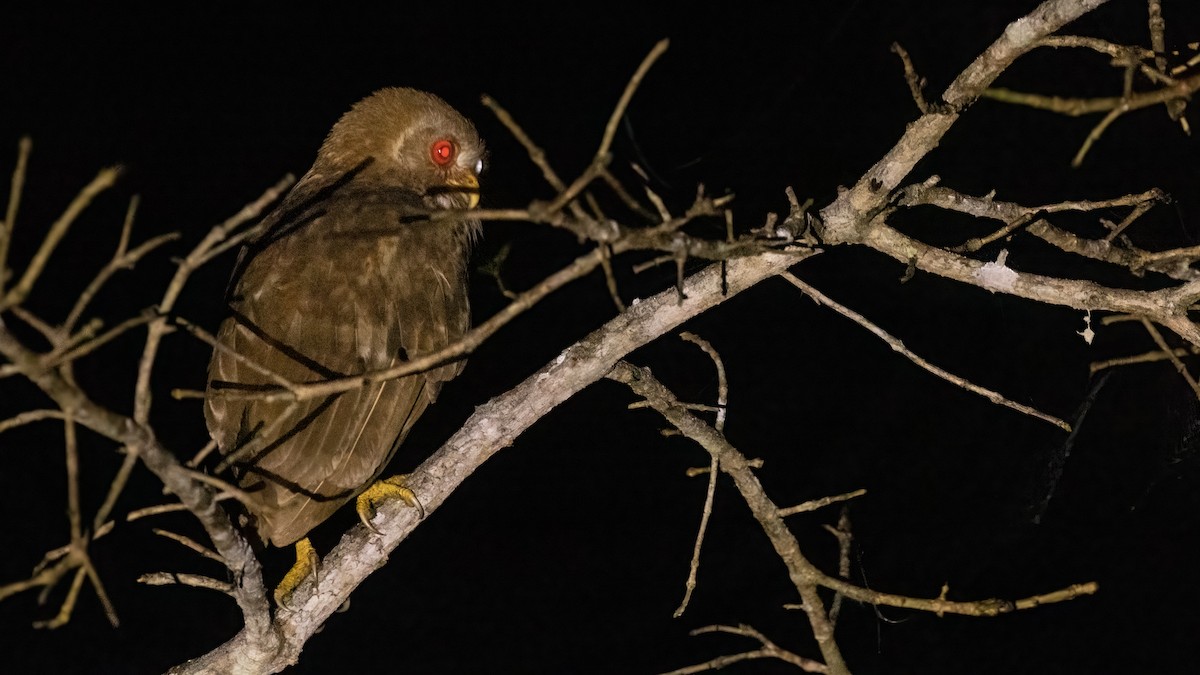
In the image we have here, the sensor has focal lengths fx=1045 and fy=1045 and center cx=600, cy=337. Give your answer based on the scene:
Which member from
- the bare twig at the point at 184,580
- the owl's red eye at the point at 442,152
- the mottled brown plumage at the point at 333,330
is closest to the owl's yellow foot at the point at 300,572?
the mottled brown plumage at the point at 333,330

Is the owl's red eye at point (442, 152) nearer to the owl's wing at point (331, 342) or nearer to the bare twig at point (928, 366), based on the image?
the owl's wing at point (331, 342)

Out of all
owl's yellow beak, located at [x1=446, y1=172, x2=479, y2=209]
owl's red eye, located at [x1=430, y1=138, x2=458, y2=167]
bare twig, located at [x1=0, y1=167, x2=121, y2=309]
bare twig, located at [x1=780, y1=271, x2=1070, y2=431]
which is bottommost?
bare twig, located at [x1=0, y1=167, x2=121, y2=309]

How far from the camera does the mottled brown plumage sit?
250 centimetres

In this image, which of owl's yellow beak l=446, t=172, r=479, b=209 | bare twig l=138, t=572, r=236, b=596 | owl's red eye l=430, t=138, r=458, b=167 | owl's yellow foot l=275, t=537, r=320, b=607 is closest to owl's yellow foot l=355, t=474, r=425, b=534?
owl's yellow foot l=275, t=537, r=320, b=607

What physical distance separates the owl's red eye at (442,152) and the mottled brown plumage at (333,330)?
6.4 inches

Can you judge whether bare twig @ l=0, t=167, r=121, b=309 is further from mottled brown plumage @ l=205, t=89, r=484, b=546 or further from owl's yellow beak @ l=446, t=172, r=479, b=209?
owl's yellow beak @ l=446, t=172, r=479, b=209

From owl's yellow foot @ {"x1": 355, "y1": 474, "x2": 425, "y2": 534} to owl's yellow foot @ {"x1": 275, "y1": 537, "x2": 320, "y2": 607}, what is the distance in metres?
0.14

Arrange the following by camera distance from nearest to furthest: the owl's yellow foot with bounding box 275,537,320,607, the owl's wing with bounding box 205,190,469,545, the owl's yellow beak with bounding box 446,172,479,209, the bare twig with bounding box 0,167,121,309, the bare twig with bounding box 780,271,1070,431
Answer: the bare twig with bounding box 0,167,121,309, the bare twig with bounding box 780,271,1070,431, the owl's yellow foot with bounding box 275,537,320,607, the owl's wing with bounding box 205,190,469,545, the owl's yellow beak with bounding box 446,172,479,209

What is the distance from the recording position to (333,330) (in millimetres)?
2609

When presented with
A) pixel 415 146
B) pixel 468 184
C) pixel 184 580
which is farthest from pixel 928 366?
pixel 415 146

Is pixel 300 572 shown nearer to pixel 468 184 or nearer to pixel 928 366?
pixel 468 184

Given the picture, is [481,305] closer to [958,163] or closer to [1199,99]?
[958,163]

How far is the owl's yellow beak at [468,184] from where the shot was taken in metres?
3.16

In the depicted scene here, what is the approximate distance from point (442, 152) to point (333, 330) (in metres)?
0.85
